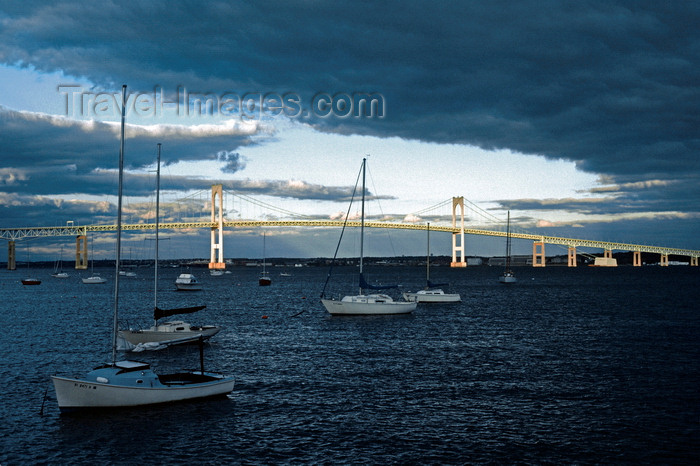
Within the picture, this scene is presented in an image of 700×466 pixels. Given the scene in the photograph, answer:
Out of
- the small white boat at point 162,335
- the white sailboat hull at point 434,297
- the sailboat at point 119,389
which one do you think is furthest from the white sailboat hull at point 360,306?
the sailboat at point 119,389

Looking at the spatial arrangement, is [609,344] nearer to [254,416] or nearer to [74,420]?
[254,416]

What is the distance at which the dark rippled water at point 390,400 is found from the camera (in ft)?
64.0

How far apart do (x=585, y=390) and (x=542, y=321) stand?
96.4 ft

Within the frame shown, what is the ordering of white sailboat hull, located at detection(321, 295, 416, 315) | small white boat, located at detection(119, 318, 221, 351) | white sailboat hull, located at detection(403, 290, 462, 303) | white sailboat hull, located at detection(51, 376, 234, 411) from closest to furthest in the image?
white sailboat hull, located at detection(51, 376, 234, 411)
small white boat, located at detection(119, 318, 221, 351)
white sailboat hull, located at detection(321, 295, 416, 315)
white sailboat hull, located at detection(403, 290, 462, 303)

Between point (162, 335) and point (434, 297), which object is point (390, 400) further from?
point (434, 297)

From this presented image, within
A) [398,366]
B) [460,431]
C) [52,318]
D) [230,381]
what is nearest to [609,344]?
[398,366]

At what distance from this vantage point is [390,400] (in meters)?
25.5

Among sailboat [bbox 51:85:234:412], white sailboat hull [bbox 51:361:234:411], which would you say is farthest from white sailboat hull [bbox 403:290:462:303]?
white sailboat hull [bbox 51:361:234:411]

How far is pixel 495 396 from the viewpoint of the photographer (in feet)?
85.6

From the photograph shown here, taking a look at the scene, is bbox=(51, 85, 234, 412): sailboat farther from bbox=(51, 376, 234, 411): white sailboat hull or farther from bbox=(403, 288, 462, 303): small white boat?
bbox=(403, 288, 462, 303): small white boat

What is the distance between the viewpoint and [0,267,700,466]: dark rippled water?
1952 centimetres

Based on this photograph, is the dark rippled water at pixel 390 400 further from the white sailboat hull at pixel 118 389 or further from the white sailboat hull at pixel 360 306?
the white sailboat hull at pixel 360 306

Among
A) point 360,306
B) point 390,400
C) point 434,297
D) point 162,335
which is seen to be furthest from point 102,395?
point 434,297

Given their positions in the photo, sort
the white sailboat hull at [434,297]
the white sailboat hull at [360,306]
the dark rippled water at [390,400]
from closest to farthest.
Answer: the dark rippled water at [390,400], the white sailboat hull at [360,306], the white sailboat hull at [434,297]
